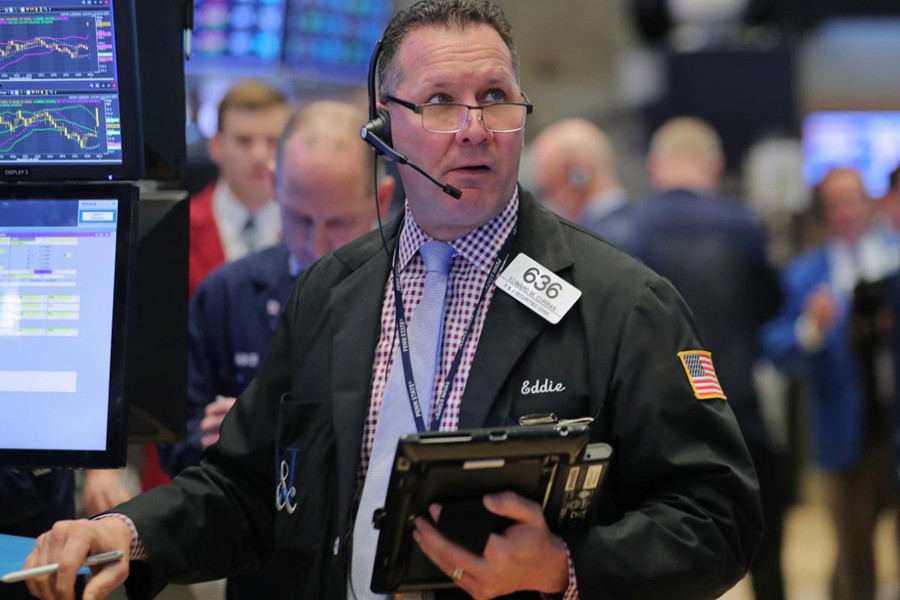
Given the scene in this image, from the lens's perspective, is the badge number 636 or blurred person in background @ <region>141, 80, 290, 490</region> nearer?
the badge number 636

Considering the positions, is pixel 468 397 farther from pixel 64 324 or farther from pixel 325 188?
pixel 325 188

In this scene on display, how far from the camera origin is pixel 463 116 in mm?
2295

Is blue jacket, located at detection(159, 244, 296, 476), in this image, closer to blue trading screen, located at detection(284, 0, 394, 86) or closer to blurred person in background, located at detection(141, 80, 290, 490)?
blurred person in background, located at detection(141, 80, 290, 490)

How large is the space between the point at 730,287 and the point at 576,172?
178 cm

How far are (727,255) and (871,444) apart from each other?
166 cm

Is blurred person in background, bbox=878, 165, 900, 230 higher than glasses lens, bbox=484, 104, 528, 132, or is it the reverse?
glasses lens, bbox=484, 104, 528, 132

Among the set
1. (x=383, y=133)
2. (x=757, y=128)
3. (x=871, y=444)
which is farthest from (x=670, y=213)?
(x=757, y=128)

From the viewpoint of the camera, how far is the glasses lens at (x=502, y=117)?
2297 mm

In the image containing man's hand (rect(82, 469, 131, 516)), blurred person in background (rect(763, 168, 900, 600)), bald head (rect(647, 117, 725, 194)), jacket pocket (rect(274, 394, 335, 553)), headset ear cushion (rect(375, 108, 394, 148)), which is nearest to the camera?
jacket pocket (rect(274, 394, 335, 553))

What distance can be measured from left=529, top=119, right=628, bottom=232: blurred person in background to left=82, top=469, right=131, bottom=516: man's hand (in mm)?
3529

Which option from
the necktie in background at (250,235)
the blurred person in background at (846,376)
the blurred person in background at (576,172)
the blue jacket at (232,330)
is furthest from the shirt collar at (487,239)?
the blurred person in background at (576,172)

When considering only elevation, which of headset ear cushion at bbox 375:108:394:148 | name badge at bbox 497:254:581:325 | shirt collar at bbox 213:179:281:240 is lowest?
shirt collar at bbox 213:179:281:240

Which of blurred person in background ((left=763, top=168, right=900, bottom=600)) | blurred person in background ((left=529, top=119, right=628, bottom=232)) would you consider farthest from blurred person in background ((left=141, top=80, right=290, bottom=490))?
blurred person in background ((left=763, top=168, right=900, bottom=600))

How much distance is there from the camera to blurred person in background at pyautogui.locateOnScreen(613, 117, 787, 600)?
5129mm
